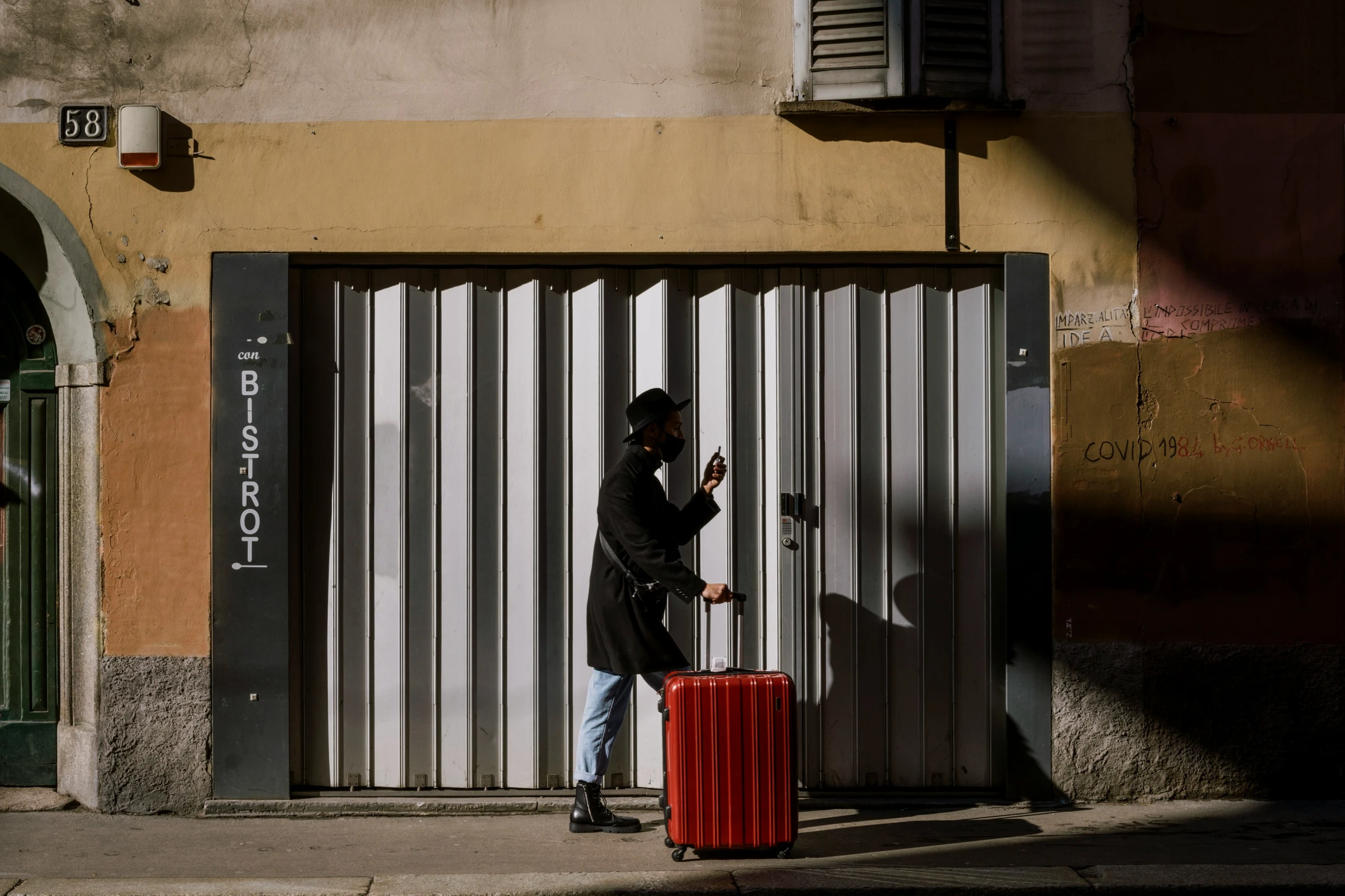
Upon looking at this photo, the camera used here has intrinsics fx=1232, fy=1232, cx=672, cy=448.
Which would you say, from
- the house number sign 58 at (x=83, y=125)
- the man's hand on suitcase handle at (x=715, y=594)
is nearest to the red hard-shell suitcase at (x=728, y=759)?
the man's hand on suitcase handle at (x=715, y=594)

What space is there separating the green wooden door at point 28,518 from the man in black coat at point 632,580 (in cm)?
294

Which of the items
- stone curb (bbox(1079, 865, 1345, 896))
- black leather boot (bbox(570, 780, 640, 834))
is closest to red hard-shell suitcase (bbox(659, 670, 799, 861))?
black leather boot (bbox(570, 780, 640, 834))

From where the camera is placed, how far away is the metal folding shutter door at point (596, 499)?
6285 mm

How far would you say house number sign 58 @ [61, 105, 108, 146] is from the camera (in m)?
6.07

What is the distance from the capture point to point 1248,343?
6195 mm

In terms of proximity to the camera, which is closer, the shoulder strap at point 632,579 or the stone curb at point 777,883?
the stone curb at point 777,883

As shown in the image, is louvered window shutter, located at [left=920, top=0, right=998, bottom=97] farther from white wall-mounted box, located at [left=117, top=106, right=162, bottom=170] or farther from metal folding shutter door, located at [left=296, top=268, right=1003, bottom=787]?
white wall-mounted box, located at [left=117, top=106, right=162, bottom=170]

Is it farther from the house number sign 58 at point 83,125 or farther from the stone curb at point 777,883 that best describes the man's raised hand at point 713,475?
the house number sign 58 at point 83,125

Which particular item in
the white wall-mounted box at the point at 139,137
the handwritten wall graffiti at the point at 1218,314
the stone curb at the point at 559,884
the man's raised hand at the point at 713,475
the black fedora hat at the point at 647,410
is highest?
the white wall-mounted box at the point at 139,137

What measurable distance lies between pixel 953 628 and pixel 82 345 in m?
4.63

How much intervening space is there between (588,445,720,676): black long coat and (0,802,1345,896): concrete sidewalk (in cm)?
84

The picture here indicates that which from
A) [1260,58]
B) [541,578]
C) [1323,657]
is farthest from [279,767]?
[1260,58]

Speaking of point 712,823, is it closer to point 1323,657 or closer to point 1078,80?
point 1323,657

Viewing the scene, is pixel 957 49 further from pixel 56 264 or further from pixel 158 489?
pixel 56 264
